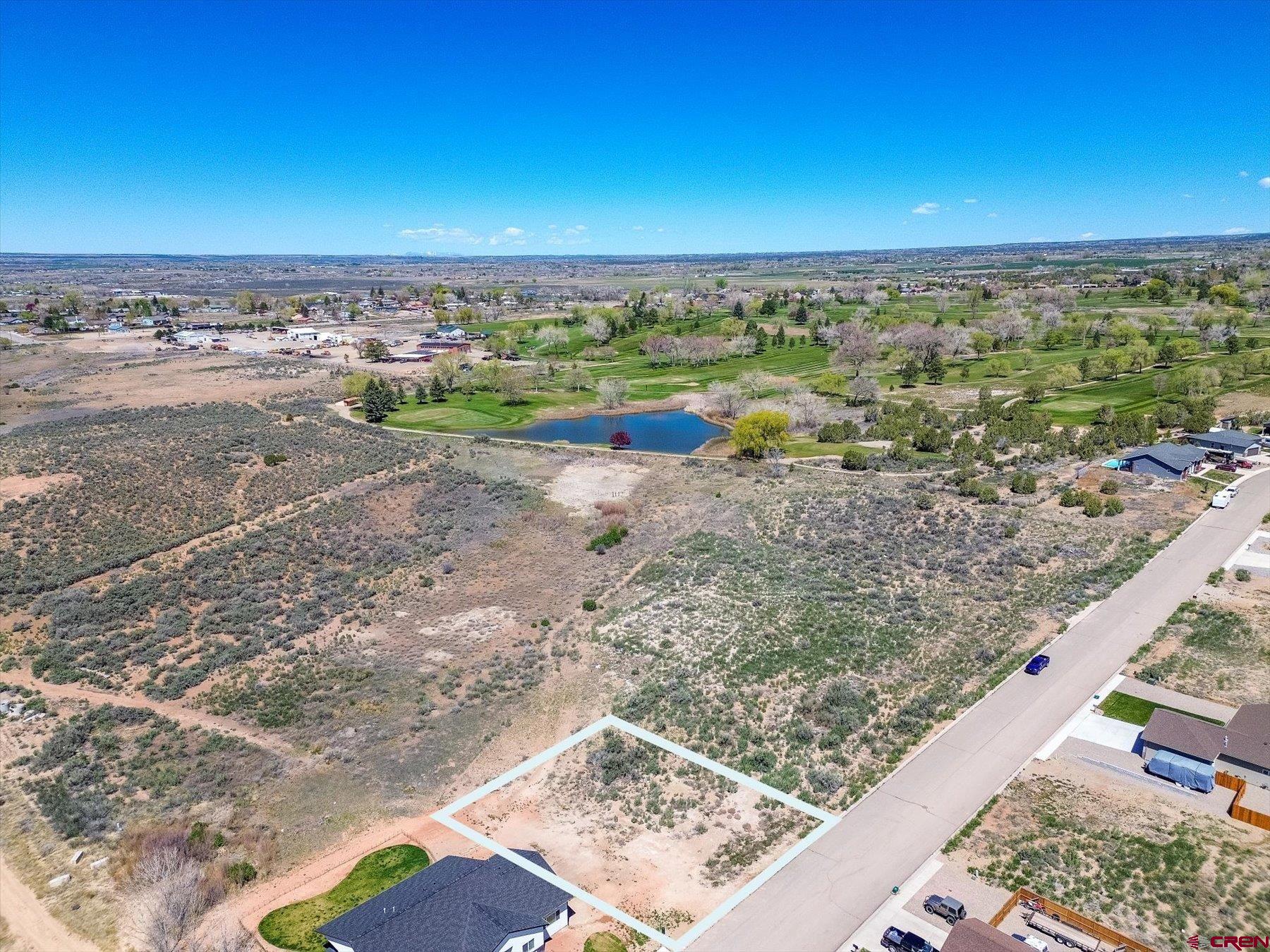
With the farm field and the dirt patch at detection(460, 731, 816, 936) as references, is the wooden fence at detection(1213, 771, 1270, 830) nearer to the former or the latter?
the farm field

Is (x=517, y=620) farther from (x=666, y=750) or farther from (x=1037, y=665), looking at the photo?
(x=1037, y=665)

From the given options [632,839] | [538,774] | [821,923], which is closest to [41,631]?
[538,774]

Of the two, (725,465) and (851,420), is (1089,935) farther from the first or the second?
(851,420)

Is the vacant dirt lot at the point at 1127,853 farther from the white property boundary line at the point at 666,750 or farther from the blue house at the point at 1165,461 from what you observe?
the blue house at the point at 1165,461

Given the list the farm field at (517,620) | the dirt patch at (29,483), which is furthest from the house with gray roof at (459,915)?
the dirt patch at (29,483)

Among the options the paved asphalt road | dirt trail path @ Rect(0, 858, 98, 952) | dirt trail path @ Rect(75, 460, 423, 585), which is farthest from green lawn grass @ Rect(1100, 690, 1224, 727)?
dirt trail path @ Rect(75, 460, 423, 585)
